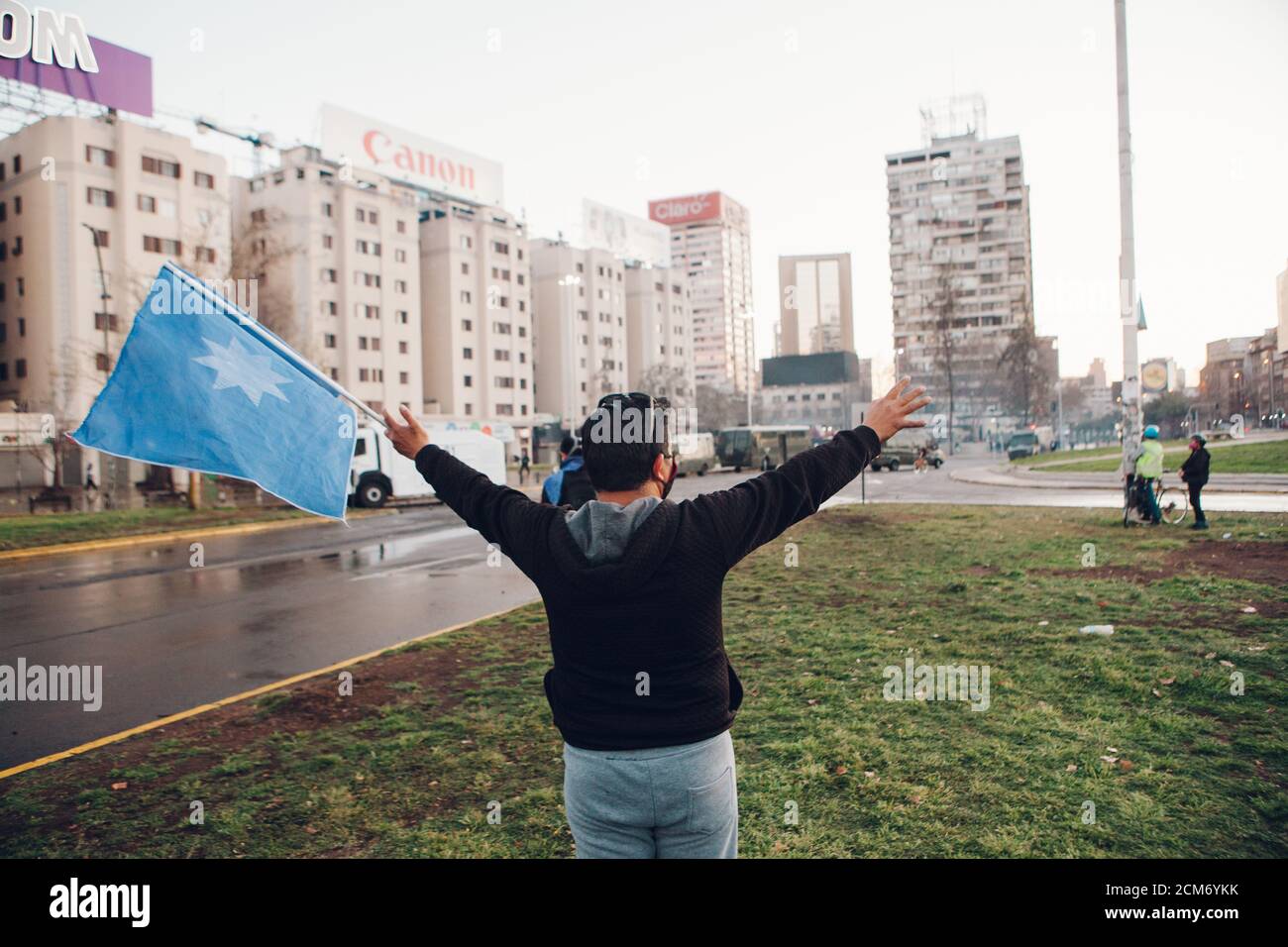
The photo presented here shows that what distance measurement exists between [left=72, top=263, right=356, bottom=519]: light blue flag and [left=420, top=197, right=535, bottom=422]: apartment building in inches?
2889

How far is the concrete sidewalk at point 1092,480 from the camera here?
2050 cm

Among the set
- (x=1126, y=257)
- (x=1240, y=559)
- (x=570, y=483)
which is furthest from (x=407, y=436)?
(x=1126, y=257)

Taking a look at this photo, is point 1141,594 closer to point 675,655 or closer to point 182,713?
point 675,655

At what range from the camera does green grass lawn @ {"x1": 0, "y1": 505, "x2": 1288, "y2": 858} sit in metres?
3.89

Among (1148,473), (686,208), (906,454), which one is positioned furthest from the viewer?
(686,208)

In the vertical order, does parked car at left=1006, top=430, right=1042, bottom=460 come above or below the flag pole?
below

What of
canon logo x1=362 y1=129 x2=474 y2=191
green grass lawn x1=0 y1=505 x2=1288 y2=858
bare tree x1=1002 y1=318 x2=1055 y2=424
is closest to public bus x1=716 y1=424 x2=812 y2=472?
bare tree x1=1002 y1=318 x2=1055 y2=424

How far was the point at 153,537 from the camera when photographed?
1994cm

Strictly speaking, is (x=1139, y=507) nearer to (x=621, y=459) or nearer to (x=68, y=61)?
(x=621, y=459)

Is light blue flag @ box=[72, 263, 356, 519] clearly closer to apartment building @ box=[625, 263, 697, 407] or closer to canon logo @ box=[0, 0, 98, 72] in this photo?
canon logo @ box=[0, 0, 98, 72]

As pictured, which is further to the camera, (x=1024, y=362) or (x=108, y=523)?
(x=1024, y=362)

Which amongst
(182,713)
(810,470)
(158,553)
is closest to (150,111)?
(158,553)

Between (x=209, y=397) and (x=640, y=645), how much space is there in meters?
2.20

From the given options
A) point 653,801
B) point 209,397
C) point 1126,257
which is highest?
point 1126,257
